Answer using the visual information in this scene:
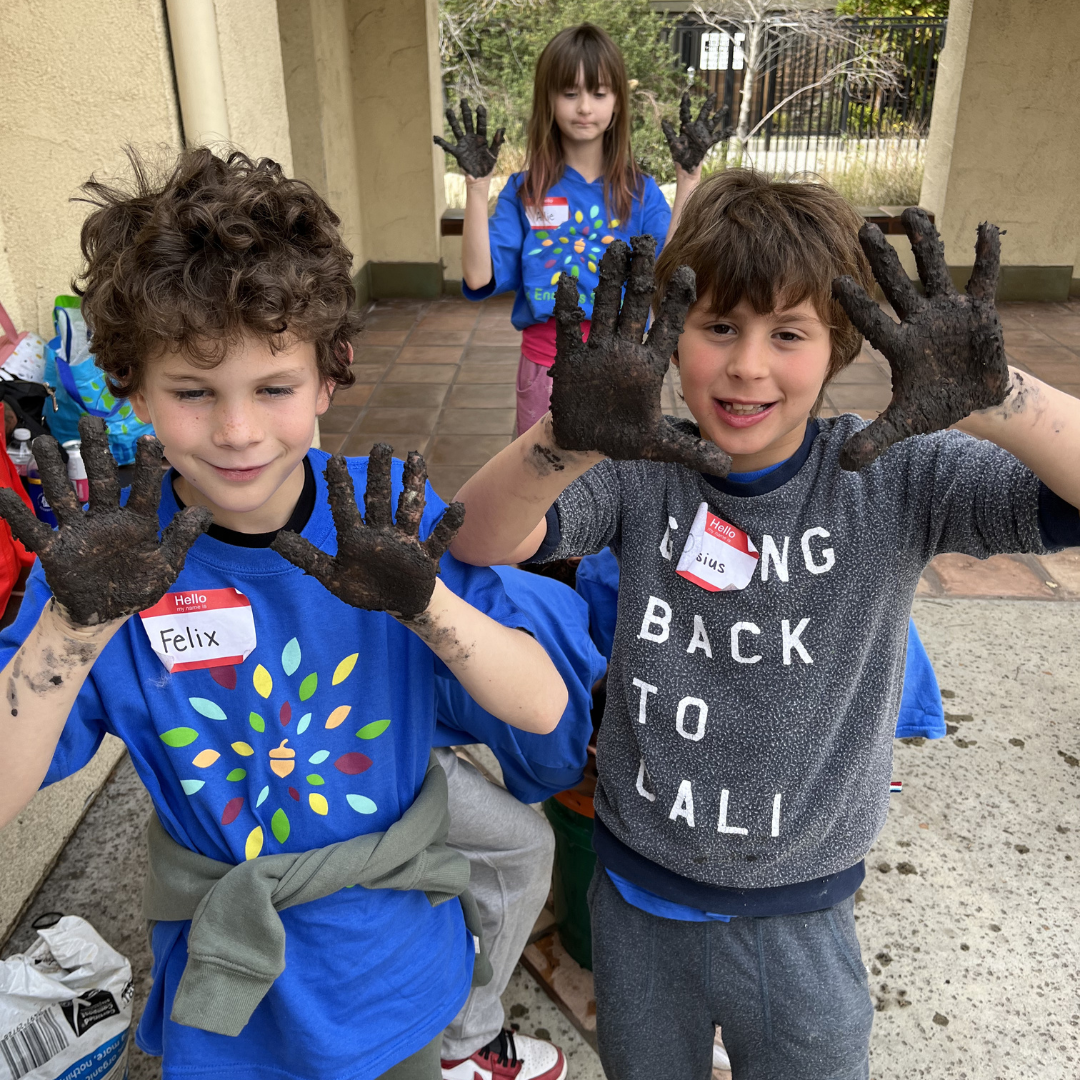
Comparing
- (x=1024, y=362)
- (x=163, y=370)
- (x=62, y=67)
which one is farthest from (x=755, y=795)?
(x=1024, y=362)

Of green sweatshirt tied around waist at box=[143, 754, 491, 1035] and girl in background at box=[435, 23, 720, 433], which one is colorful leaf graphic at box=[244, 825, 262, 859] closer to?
green sweatshirt tied around waist at box=[143, 754, 491, 1035]

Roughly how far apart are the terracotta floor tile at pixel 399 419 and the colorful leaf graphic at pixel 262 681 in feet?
12.2

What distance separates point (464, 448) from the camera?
15.1 ft

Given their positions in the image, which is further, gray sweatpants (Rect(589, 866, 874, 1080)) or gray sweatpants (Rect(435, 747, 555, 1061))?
gray sweatpants (Rect(435, 747, 555, 1061))

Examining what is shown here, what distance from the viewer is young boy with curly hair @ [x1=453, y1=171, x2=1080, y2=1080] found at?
1077 millimetres

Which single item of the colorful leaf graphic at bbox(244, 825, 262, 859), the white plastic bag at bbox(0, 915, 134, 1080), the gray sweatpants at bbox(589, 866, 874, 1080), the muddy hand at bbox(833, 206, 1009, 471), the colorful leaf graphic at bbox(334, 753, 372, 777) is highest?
the muddy hand at bbox(833, 206, 1009, 471)

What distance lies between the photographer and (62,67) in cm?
297

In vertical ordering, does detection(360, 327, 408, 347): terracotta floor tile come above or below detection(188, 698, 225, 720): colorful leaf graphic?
below

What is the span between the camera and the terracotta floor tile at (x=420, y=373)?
560cm

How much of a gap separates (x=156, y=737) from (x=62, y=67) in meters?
2.63

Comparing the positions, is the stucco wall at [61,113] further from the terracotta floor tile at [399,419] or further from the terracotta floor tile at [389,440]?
the terracotta floor tile at [399,419]

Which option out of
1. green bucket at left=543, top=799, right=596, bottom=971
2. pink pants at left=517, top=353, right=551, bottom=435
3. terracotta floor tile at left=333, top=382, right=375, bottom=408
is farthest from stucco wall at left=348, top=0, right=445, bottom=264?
green bucket at left=543, top=799, right=596, bottom=971

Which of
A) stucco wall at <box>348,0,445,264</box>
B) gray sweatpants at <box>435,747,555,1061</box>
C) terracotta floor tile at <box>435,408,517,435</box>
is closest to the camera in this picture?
gray sweatpants at <box>435,747,555,1061</box>

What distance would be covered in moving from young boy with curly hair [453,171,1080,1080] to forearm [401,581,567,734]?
0.10 m
